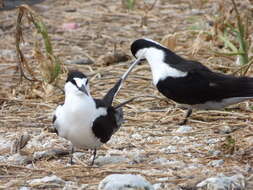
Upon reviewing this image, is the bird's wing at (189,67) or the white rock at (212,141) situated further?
the bird's wing at (189,67)

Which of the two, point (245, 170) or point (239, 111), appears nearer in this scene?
point (245, 170)

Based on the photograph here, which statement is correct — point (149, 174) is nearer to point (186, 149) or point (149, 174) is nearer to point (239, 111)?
point (186, 149)

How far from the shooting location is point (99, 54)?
302 inches

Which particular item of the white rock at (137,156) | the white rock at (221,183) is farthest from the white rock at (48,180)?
the white rock at (221,183)

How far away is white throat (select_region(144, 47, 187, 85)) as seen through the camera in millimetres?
5668

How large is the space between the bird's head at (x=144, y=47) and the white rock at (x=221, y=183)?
2149mm

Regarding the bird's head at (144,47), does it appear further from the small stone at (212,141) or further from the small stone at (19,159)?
the small stone at (19,159)

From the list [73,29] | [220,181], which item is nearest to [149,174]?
[220,181]

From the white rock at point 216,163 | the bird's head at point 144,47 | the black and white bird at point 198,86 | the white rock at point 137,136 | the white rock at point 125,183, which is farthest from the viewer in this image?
the bird's head at point 144,47

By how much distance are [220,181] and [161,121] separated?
→ 5.81 feet

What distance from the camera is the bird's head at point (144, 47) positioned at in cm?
601

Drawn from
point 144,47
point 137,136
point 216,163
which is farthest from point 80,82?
point 144,47

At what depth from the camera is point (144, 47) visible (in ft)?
20.0

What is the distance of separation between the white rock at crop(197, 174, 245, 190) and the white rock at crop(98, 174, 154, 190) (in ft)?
0.97
